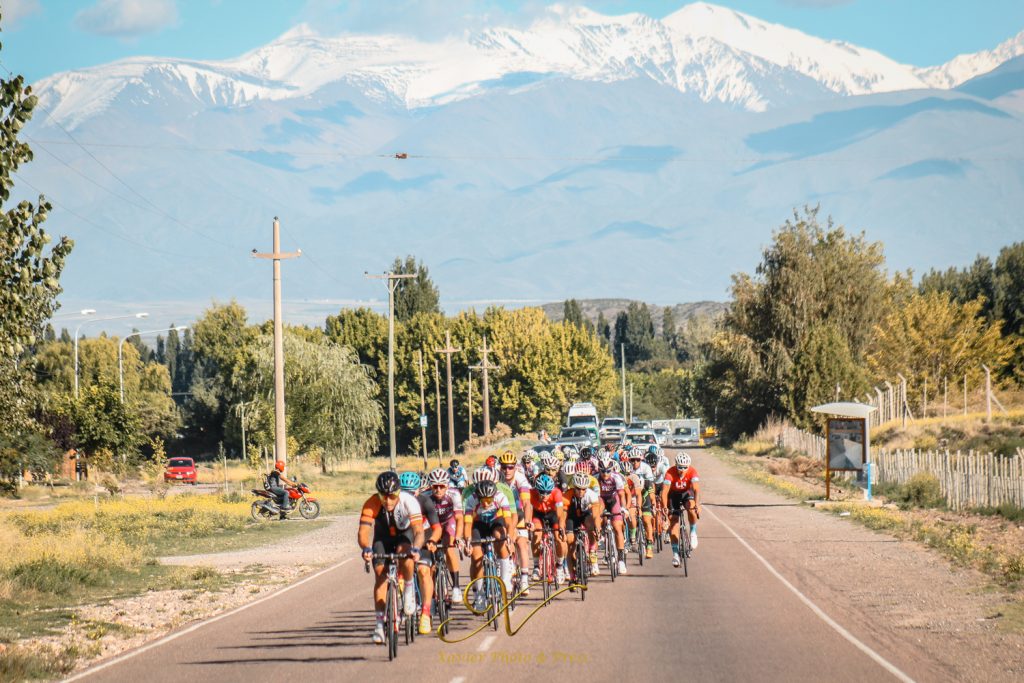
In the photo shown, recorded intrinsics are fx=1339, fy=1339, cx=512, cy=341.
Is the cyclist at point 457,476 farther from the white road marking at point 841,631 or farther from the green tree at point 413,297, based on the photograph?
the green tree at point 413,297

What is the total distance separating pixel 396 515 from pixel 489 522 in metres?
2.75

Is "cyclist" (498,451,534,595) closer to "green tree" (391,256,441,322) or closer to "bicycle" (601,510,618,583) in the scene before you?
"bicycle" (601,510,618,583)

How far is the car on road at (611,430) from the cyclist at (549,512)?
5027cm

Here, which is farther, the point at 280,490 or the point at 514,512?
the point at 280,490

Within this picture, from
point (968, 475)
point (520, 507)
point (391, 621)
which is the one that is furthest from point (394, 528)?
point (968, 475)

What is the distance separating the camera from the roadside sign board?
135ft

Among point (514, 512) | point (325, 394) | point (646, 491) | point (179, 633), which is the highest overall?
point (325, 394)

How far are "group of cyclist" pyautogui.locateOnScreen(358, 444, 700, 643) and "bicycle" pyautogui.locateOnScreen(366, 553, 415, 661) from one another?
2.4 inches

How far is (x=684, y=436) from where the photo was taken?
106 meters

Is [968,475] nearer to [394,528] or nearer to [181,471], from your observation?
[394,528]

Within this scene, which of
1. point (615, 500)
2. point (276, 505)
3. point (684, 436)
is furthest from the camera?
point (684, 436)

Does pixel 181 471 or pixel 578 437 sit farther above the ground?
pixel 578 437

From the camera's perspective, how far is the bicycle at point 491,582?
16203 millimetres

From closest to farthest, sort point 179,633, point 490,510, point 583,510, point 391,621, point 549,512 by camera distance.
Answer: point 391,621
point 179,633
point 490,510
point 549,512
point 583,510
